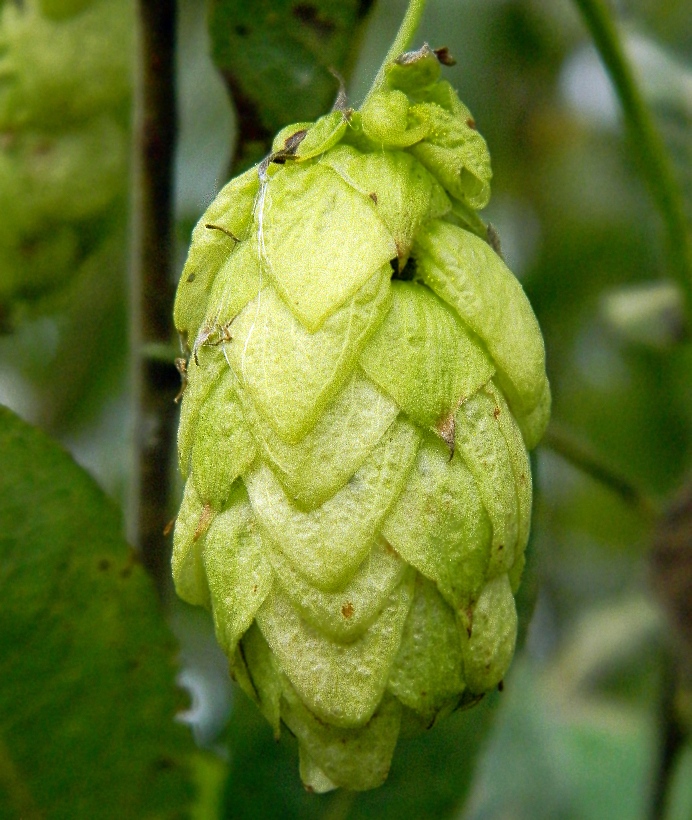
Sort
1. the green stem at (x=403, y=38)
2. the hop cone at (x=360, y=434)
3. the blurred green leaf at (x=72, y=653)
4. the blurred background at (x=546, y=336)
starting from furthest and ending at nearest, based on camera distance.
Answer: the blurred background at (x=546, y=336), the blurred green leaf at (x=72, y=653), the green stem at (x=403, y=38), the hop cone at (x=360, y=434)

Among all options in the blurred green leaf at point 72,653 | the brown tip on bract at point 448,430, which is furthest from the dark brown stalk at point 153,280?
the brown tip on bract at point 448,430

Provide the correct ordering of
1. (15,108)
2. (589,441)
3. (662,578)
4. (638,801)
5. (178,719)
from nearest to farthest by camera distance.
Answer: (178,719), (15,108), (662,578), (638,801), (589,441)

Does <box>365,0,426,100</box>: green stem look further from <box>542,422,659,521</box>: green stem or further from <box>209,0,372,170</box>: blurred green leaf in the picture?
<box>542,422,659,521</box>: green stem

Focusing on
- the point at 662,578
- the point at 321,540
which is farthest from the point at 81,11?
the point at 662,578

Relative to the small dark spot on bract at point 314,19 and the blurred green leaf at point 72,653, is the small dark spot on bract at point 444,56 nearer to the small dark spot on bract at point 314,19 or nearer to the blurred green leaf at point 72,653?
the small dark spot on bract at point 314,19

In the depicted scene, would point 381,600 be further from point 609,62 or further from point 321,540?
point 609,62

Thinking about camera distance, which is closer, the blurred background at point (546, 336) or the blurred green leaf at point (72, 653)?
the blurred green leaf at point (72, 653)

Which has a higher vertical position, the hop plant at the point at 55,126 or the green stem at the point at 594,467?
the hop plant at the point at 55,126

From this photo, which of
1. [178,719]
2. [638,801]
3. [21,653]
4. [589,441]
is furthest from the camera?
[589,441]
